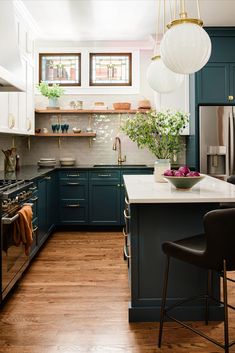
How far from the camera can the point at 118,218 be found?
574 centimetres

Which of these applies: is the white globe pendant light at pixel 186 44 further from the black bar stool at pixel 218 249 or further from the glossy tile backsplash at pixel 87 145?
the glossy tile backsplash at pixel 87 145

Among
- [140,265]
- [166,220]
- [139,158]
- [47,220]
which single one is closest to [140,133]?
[166,220]

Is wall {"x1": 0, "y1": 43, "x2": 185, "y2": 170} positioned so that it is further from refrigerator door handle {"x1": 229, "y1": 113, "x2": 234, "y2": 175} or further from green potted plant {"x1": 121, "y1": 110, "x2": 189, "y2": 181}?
green potted plant {"x1": 121, "y1": 110, "x2": 189, "y2": 181}

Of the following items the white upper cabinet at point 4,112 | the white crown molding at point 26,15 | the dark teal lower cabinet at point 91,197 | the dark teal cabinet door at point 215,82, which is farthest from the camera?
the dark teal lower cabinet at point 91,197

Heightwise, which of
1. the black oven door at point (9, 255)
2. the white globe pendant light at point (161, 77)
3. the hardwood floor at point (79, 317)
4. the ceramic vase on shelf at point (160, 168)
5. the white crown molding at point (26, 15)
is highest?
the white crown molding at point (26, 15)

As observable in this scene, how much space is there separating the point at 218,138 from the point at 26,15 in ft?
9.74

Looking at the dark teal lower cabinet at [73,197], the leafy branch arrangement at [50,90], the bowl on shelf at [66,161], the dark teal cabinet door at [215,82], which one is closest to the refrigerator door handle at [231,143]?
the dark teal cabinet door at [215,82]

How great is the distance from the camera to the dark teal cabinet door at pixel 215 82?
5.50m

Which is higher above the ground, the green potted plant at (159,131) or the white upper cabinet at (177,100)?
the white upper cabinet at (177,100)

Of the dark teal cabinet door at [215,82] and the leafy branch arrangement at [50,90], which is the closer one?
the dark teal cabinet door at [215,82]

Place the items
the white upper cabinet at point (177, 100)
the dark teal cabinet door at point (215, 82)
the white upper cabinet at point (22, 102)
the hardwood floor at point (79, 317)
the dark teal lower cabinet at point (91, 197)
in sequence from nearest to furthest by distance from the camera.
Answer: the hardwood floor at point (79, 317)
the white upper cabinet at point (22, 102)
the dark teal cabinet door at point (215, 82)
the dark teal lower cabinet at point (91, 197)
the white upper cabinet at point (177, 100)

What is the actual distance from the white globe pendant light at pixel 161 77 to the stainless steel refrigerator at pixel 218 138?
2099mm

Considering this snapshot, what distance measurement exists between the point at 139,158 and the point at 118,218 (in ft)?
3.89

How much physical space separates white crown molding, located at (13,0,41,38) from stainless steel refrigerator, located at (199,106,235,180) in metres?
2.54
